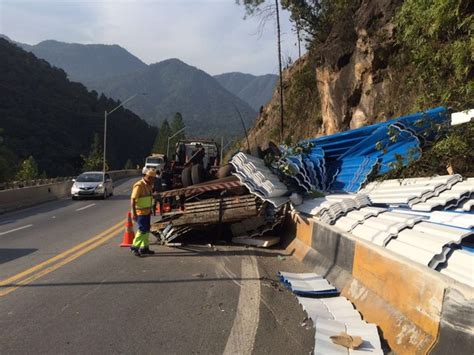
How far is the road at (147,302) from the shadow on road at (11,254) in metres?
0.02

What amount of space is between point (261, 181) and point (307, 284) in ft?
11.8

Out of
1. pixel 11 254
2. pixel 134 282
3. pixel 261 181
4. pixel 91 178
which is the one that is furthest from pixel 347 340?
pixel 91 178

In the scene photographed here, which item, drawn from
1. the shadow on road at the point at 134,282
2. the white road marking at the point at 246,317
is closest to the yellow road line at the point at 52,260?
the shadow on road at the point at 134,282

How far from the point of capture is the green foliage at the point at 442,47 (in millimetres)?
9594

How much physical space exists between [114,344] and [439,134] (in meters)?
6.81

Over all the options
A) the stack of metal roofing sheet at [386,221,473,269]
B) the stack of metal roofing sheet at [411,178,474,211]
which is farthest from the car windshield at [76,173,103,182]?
the stack of metal roofing sheet at [386,221,473,269]

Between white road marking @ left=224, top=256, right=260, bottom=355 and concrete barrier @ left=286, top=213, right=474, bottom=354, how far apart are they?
42.7 inches

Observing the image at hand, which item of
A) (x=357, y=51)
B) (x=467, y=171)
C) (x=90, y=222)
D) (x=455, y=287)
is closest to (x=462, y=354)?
(x=455, y=287)

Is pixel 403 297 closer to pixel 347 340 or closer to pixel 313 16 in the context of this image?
pixel 347 340

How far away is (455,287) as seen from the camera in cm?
370

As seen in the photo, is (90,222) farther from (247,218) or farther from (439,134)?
(439,134)

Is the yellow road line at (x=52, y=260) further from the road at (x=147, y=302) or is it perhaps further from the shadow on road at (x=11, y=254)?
the shadow on road at (x=11, y=254)

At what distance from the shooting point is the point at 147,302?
19.7 ft

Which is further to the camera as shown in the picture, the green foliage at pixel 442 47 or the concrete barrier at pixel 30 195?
the concrete barrier at pixel 30 195
